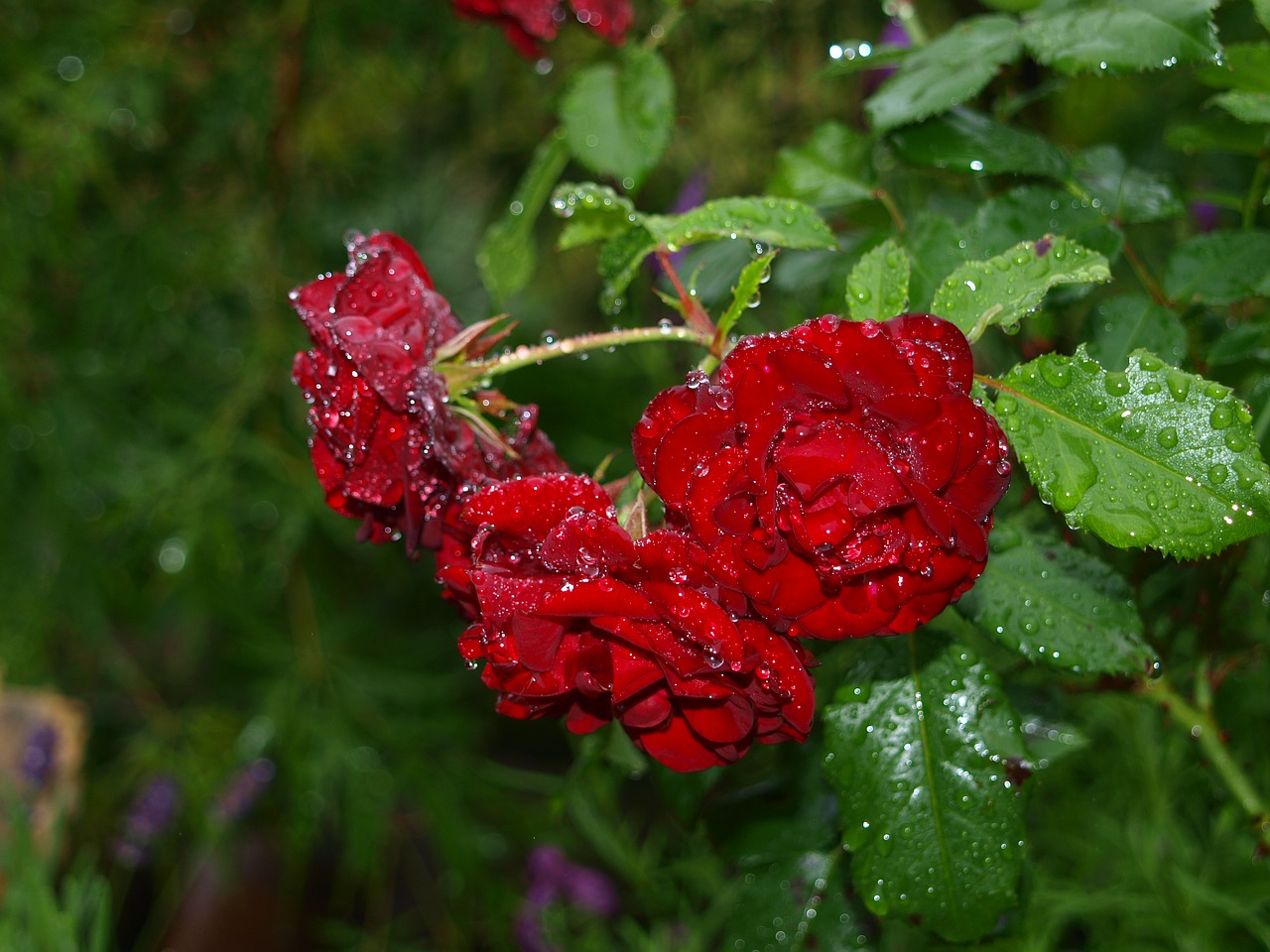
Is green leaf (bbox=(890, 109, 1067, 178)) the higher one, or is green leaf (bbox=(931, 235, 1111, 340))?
green leaf (bbox=(931, 235, 1111, 340))

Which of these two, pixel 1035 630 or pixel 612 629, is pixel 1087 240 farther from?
pixel 612 629

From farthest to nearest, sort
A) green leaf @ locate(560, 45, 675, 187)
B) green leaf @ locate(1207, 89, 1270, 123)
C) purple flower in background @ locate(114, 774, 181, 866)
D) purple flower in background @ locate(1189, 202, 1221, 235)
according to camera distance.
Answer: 1. purple flower in background @ locate(114, 774, 181, 866)
2. purple flower in background @ locate(1189, 202, 1221, 235)
3. green leaf @ locate(560, 45, 675, 187)
4. green leaf @ locate(1207, 89, 1270, 123)

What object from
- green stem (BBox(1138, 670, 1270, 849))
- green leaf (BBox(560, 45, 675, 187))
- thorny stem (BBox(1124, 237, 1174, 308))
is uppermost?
green leaf (BBox(560, 45, 675, 187))

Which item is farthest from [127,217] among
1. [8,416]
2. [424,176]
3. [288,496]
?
[424,176]

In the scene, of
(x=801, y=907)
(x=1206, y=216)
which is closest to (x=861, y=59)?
(x=801, y=907)

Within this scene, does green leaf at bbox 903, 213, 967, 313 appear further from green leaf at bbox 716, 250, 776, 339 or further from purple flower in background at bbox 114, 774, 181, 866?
purple flower in background at bbox 114, 774, 181, 866

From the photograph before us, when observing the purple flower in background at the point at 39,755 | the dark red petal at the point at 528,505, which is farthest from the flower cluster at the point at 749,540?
the purple flower in background at the point at 39,755

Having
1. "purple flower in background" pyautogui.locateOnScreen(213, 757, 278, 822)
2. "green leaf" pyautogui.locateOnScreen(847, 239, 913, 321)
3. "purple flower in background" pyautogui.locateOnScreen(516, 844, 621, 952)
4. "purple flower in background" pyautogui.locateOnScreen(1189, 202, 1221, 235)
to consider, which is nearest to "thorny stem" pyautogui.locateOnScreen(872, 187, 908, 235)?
"green leaf" pyautogui.locateOnScreen(847, 239, 913, 321)
